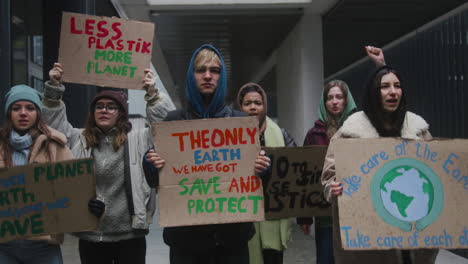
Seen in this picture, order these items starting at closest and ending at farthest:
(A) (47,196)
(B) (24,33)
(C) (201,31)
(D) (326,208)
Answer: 1. (A) (47,196)
2. (D) (326,208)
3. (C) (201,31)
4. (B) (24,33)

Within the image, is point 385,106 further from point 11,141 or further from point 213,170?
point 11,141

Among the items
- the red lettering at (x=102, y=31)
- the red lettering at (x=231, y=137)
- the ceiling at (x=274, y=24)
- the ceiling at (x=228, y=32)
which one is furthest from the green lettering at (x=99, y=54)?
the ceiling at (x=228, y=32)

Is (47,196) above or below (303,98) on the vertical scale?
below

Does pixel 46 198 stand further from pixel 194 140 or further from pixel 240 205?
pixel 240 205

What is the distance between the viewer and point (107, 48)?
4.00 m

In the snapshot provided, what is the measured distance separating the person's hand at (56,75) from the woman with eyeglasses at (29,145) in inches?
18.5

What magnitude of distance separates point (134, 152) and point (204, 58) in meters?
0.87

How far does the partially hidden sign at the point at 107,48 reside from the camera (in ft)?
13.0

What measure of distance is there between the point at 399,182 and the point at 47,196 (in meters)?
1.78

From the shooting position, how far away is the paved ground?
22.0 feet

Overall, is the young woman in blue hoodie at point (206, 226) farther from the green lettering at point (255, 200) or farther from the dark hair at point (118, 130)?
the dark hair at point (118, 130)

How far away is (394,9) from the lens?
8281mm

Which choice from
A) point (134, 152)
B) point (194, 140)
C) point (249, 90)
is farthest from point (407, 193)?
point (249, 90)

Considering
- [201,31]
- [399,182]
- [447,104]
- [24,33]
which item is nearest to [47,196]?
[399,182]
